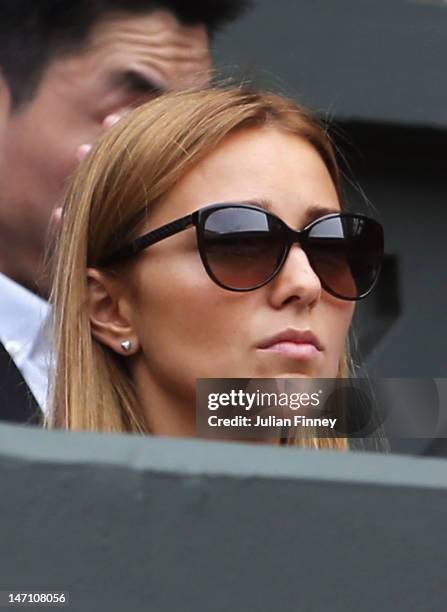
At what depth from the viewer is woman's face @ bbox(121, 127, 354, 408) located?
5.97 feet

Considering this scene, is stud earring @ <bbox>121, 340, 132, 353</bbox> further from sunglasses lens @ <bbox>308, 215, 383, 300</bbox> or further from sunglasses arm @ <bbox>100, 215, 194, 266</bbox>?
sunglasses lens @ <bbox>308, 215, 383, 300</bbox>

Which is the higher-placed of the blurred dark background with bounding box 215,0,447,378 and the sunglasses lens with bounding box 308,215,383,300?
the blurred dark background with bounding box 215,0,447,378

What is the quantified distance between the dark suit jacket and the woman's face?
13.1 inches

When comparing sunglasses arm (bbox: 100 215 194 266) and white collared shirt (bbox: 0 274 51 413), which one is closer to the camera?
sunglasses arm (bbox: 100 215 194 266)

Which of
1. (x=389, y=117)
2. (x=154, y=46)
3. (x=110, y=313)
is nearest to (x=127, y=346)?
(x=110, y=313)

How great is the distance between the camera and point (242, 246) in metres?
1.83

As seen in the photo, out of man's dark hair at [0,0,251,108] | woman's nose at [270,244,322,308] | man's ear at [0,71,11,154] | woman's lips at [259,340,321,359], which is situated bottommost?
woman's lips at [259,340,321,359]

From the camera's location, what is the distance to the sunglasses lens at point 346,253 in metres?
1.87

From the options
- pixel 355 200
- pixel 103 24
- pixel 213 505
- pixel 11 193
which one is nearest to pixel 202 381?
pixel 213 505

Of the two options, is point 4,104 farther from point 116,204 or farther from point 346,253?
point 346,253

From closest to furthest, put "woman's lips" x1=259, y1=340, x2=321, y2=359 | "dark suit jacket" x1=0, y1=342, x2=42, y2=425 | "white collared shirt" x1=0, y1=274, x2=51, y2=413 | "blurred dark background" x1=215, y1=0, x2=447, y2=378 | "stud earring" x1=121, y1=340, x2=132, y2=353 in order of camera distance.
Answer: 1. "woman's lips" x1=259, y1=340, x2=321, y2=359
2. "stud earring" x1=121, y1=340, x2=132, y2=353
3. "dark suit jacket" x1=0, y1=342, x2=42, y2=425
4. "white collared shirt" x1=0, y1=274, x2=51, y2=413
5. "blurred dark background" x1=215, y1=0, x2=447, y2=378

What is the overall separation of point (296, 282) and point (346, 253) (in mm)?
114

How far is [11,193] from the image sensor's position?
2828 mm

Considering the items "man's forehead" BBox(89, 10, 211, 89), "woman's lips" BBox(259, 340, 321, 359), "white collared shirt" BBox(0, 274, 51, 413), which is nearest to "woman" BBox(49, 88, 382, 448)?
"woman's lips" BBox(259, 340, 321, 359)
